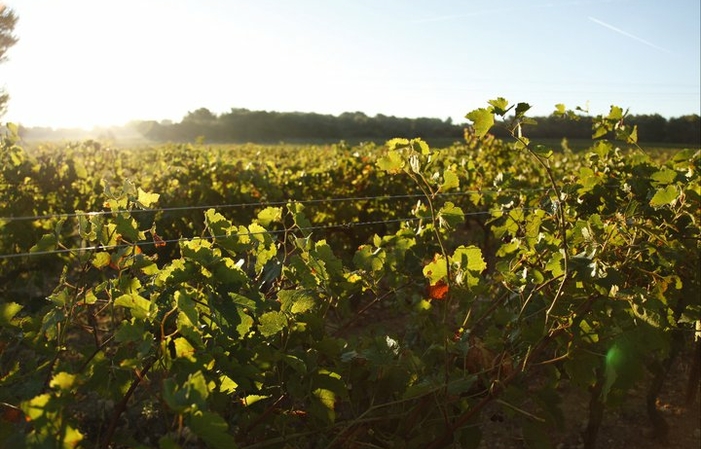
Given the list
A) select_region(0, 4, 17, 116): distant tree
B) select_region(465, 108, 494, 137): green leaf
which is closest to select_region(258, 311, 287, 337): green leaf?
select_region(465, 108, 494, 137): green leaf

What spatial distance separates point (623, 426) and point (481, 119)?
10.5ft

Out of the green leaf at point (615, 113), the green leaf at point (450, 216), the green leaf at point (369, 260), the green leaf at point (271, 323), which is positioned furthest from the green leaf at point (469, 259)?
the green leaf at point (615, 113)

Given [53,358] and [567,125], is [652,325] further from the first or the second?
[567,125]

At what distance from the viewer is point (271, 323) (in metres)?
1.61

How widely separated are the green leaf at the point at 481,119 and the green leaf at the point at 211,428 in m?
0.94

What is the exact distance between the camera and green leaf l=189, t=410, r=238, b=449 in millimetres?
1071

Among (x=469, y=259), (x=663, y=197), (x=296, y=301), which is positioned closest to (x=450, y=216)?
(x=469, y=259)

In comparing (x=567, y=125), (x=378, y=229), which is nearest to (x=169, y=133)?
(x=567, y=125)

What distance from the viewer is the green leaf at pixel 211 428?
1071 millimetres

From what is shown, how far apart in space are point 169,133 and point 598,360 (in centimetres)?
5368

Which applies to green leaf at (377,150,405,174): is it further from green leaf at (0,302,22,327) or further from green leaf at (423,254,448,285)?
green leaf at (0,302,22,327)

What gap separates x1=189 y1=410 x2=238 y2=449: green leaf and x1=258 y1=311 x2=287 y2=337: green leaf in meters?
0.48

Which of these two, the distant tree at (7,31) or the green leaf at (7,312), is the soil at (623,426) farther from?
the distant tree at (7,31)

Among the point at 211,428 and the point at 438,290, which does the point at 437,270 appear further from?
the point at 211,428
